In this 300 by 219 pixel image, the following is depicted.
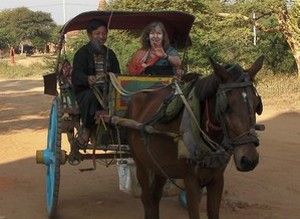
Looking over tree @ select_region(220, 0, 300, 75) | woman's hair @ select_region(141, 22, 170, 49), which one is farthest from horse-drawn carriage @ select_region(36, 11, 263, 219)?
tree @ select_region(220, 0, 300, 75)

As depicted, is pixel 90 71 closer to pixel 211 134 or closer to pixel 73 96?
pixel 73 96

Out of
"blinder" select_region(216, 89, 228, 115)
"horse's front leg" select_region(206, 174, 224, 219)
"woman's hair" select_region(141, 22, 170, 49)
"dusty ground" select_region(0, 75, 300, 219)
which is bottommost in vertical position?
"dusty ground" select_region(0, 75, 300, 219)

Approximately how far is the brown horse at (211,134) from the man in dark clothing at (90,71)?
79 centimetres

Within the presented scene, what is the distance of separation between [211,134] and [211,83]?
1.29 feet

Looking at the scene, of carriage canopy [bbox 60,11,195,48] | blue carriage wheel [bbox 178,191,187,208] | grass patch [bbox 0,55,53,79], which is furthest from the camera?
grass patch [bbox 0,55,53,79]

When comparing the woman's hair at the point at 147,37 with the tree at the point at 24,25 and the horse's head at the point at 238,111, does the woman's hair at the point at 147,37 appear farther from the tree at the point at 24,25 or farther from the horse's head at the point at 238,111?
the tree at the point at 24,25

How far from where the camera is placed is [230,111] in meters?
3.42

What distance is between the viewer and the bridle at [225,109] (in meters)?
3.33

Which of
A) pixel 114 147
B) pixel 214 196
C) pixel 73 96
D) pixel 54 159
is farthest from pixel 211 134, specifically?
pixel 73 96

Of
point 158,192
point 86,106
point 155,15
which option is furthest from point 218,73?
point 155,15

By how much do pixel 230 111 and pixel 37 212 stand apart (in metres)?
3.58

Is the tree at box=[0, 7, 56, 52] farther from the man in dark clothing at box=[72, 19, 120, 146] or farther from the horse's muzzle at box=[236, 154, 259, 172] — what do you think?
the horse's muzzle at box=[236, 154, 259, 172]

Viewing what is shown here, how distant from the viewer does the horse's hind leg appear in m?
5.21

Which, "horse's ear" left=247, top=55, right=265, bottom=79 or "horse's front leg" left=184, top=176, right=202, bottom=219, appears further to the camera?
"horse's front leg" left=184, top=176, right=202, bottom=219
